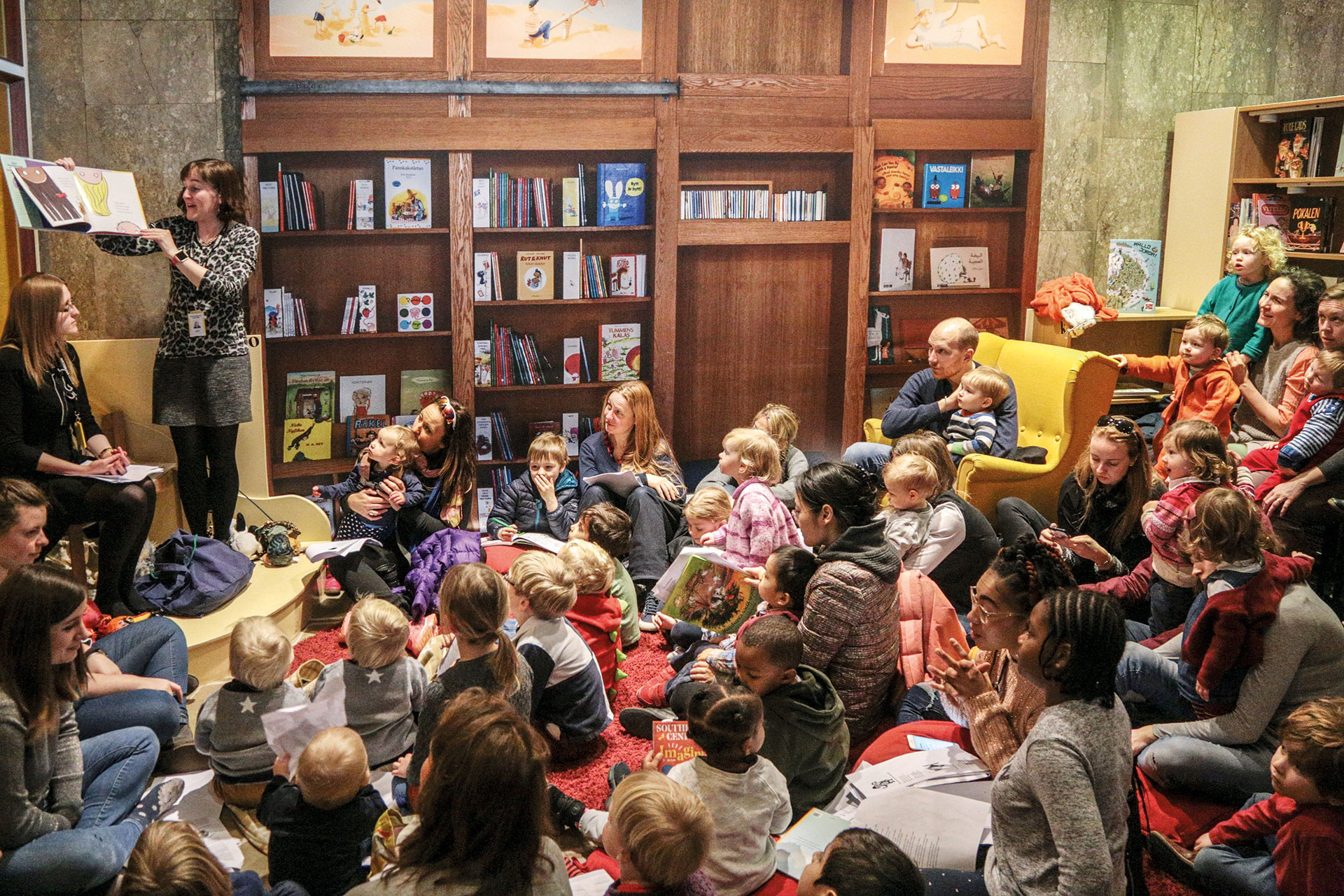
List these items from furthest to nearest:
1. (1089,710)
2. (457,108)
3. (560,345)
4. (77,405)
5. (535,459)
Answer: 1. (560,345)
2. (457,108)
3. (535,459)
4. (77,405)
5. (1089,710)

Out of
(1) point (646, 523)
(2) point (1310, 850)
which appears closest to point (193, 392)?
(1) point (646, 523)

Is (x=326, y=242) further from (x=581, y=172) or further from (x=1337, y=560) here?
(x=1337, y=560)

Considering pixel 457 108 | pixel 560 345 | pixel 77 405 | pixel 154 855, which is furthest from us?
pixel 560 345

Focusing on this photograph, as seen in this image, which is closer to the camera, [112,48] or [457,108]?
[112,48]

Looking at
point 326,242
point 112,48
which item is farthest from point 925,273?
point 112,48

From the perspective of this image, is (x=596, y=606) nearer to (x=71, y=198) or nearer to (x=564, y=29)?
(x=71, y=198)

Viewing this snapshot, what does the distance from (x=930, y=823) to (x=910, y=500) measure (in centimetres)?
139

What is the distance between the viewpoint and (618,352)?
19.4ft

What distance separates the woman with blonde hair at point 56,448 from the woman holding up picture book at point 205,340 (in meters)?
0.53

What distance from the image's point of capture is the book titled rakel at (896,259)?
6184 millimetres

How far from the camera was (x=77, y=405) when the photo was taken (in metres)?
4.14

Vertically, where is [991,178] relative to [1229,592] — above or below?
above

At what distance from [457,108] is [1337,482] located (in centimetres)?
425

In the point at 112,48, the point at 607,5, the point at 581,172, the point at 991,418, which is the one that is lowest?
the point at 991,418
